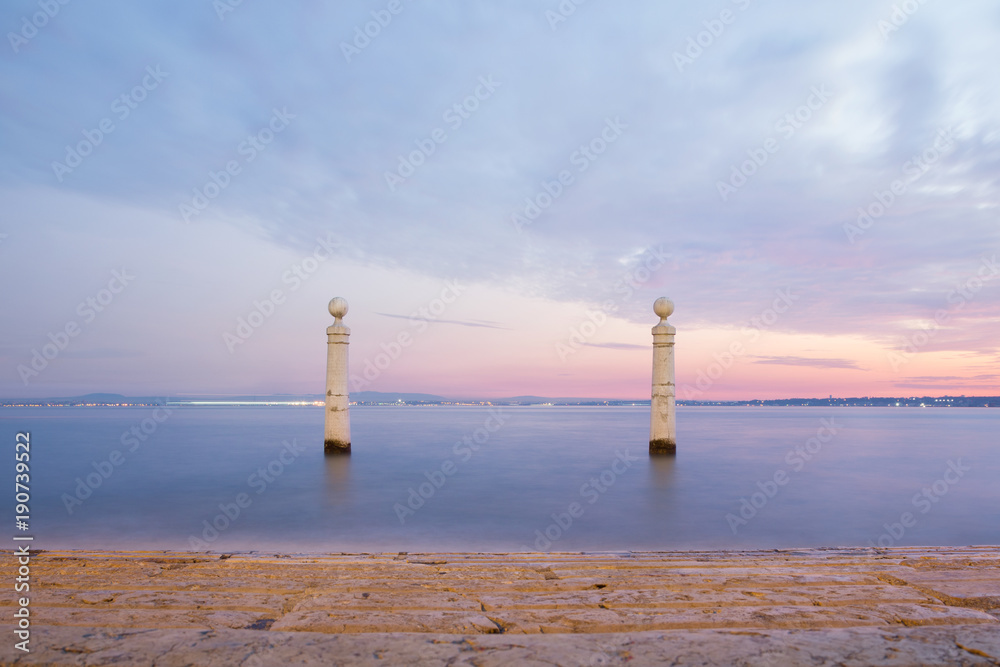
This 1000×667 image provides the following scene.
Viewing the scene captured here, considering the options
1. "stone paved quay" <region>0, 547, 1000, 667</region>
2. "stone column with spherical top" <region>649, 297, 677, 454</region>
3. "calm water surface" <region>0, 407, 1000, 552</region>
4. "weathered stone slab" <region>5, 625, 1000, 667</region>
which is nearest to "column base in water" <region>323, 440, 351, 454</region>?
"calm water surface" <region>0, 407, 1000, 552</region>

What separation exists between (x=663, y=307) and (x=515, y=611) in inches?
592

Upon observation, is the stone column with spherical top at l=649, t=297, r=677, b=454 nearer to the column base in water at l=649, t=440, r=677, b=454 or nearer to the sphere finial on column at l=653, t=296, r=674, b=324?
the sphere finial on column at l=653, t=296, r=674, b=324

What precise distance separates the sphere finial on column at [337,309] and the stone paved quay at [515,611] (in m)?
11.6

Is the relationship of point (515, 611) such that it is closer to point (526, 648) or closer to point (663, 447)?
point (526, 648)

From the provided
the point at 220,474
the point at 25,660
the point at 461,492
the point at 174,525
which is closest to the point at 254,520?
the point at 174,525

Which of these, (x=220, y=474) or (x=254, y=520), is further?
(x=220, y=474)

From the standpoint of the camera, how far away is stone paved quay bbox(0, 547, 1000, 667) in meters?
2.38

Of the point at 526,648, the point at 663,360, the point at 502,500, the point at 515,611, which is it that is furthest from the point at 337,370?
the point at 526,648

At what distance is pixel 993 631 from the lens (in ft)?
8.68

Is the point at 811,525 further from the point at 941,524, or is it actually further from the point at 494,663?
the point at 494,663

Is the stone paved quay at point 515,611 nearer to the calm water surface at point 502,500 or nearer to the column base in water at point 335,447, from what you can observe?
the calm water surface at point 502,500

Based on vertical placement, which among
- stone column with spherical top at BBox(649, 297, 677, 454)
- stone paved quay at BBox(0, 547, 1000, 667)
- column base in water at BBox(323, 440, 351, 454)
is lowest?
column base in water at BBox(323, 440, 351, 454)

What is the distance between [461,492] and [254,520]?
4.99m

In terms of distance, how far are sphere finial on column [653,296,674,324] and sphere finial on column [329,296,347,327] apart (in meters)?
9.36
